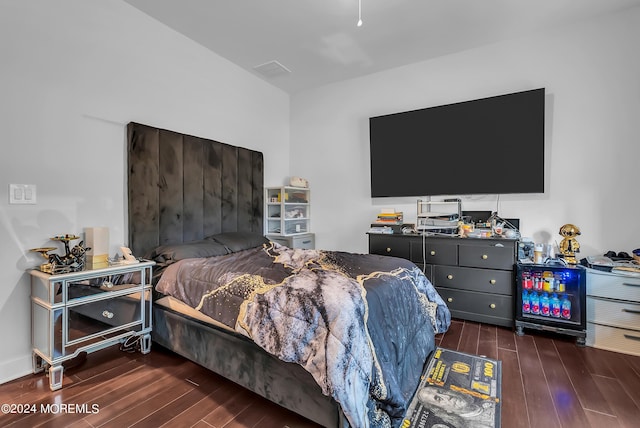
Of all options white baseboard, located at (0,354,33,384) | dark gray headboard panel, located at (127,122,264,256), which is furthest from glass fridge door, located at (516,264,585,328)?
white baseboard, located at (0,354,33,384)

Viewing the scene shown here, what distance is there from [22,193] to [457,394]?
9.62 ft

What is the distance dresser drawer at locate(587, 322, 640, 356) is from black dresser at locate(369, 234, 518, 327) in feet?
1.71

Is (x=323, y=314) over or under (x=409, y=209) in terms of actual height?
under

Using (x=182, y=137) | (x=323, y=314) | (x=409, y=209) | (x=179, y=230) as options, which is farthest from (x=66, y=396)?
(x=409, y=209)

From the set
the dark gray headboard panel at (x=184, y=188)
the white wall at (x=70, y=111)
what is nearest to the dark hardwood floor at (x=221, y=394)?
the white wall at (x=70, y=111)

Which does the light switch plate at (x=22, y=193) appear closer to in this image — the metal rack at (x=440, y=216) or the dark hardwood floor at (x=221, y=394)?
the dark hardwood floor at (x=221, y=394)

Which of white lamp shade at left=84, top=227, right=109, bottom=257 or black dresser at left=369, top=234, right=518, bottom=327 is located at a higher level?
white lamp shade at left=84, top=227, right=109, bottom=257

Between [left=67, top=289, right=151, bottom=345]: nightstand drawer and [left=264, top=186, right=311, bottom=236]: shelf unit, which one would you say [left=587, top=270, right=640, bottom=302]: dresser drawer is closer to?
[left=264, top=186, right=311, bottom=236]: shelf unit

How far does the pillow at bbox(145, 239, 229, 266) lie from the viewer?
236 cm

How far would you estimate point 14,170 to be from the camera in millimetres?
1897

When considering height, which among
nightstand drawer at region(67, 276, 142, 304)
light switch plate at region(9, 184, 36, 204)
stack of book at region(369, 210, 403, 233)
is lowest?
nightstand drawer at region(67, 276, 142, 304)

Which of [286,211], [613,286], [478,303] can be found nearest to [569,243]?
[613,286]

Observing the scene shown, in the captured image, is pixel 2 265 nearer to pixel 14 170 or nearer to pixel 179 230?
pixel 14 170

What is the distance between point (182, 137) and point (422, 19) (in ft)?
7.85
